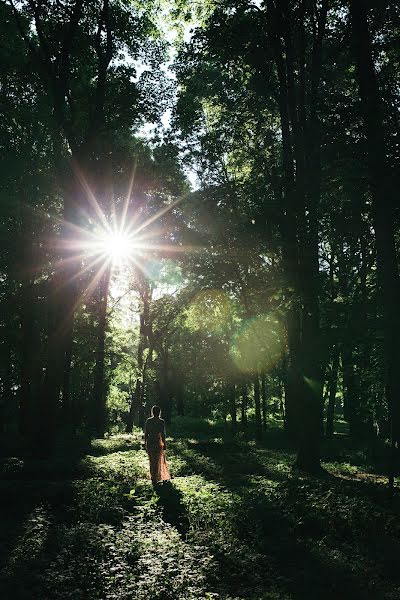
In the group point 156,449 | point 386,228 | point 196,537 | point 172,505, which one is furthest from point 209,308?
point 196,537

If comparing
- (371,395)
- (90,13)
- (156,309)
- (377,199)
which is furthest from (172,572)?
(156,309)

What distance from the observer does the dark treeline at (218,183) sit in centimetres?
1188

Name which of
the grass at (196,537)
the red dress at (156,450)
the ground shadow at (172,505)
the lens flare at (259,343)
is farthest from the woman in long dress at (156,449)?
the lens flare at (259,343)

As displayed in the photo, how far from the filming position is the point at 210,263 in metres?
23.5

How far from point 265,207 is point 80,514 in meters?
10.1

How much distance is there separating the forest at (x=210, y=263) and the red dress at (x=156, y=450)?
0.22 m

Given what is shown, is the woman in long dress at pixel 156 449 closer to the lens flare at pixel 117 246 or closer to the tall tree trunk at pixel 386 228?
the tall tree trunk at pixel 386 228

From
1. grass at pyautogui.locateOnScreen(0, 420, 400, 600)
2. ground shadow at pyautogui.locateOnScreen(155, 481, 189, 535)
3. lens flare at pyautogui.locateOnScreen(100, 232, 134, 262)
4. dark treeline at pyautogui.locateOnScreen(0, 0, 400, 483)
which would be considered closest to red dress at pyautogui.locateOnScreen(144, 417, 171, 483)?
grass at pyautogui.locateOnScreen(0, 420, 400, 600)

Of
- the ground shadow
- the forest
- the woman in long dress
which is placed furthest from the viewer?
the woman in long dress

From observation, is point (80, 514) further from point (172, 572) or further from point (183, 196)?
point (183, 196)

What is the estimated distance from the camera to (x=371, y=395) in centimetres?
1859

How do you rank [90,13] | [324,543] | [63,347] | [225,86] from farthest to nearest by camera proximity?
[225,86]
[90,13]
[63,347]
[324,543]

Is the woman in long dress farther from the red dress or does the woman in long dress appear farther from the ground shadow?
the ground shadow

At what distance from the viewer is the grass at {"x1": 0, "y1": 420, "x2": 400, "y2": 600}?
18.4 feet
